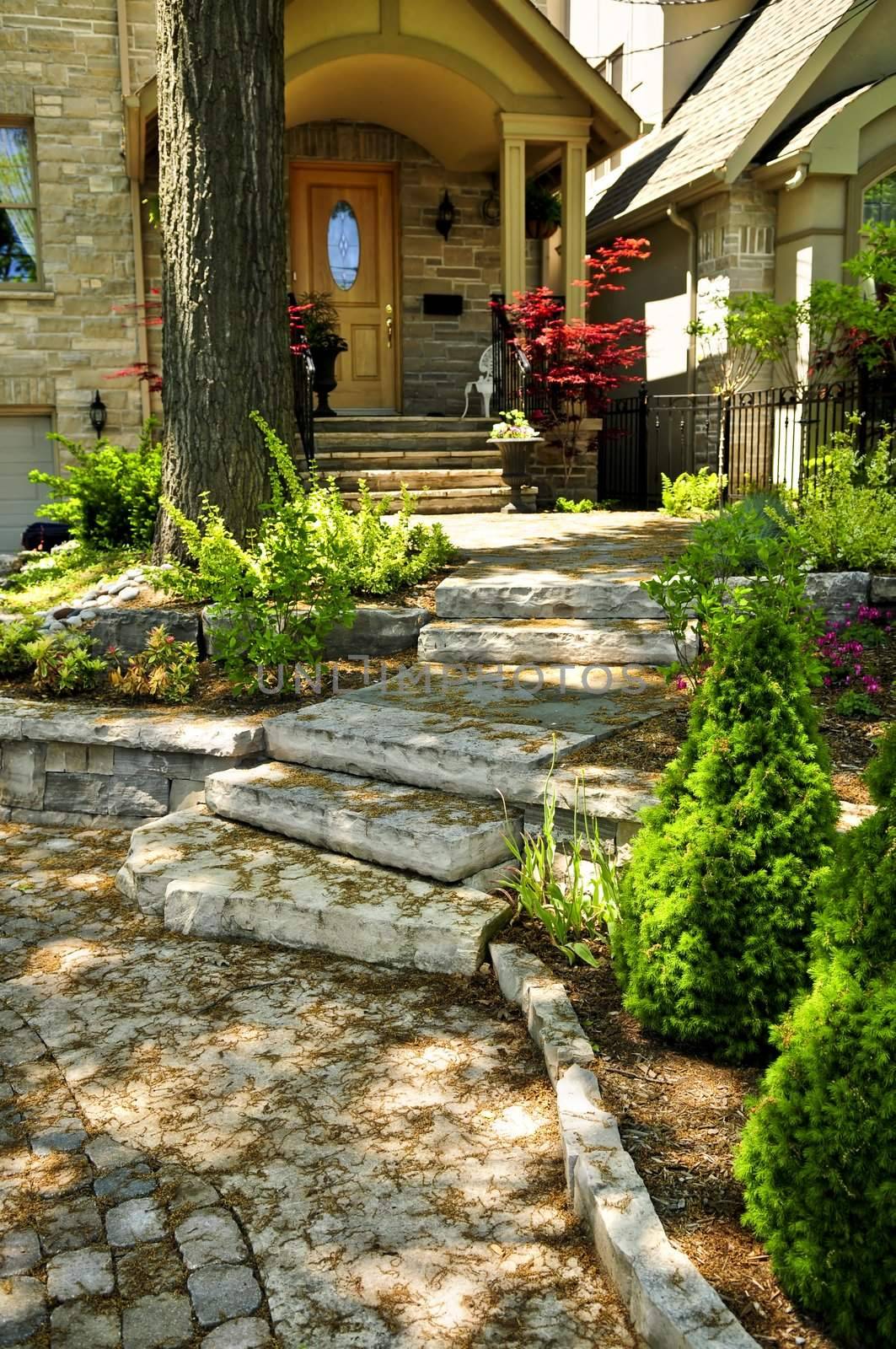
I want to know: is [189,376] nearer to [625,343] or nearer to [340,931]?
[340,931]

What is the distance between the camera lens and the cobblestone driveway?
7.41 feet

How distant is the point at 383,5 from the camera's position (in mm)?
10672

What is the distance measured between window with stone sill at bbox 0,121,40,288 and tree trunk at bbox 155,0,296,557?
5979mm

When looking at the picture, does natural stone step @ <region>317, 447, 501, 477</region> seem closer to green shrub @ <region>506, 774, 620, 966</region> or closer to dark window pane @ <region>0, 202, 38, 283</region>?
dark window pane @ <region>0, 202, 38, 283</region>

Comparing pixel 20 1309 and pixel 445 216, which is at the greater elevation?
pixel 445 216

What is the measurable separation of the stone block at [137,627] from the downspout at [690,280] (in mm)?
8204

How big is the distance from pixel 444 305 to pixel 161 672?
349 inches

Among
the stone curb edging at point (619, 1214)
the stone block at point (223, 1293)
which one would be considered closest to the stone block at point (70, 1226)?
the stone block at point (223, 1293)

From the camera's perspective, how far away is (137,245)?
11391 mm

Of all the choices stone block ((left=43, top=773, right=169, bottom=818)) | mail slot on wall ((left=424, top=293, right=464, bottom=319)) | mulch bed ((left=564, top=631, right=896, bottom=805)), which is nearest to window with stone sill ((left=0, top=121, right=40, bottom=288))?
mail slot on wall ((left=424, top=293, right=464, bottom=319))

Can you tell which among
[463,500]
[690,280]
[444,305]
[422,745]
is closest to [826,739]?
[422,745]

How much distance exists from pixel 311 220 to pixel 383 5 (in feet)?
9.74

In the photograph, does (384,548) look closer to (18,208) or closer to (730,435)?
(730,435)

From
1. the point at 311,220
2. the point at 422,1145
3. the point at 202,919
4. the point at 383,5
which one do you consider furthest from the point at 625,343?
the point at 422,1145
